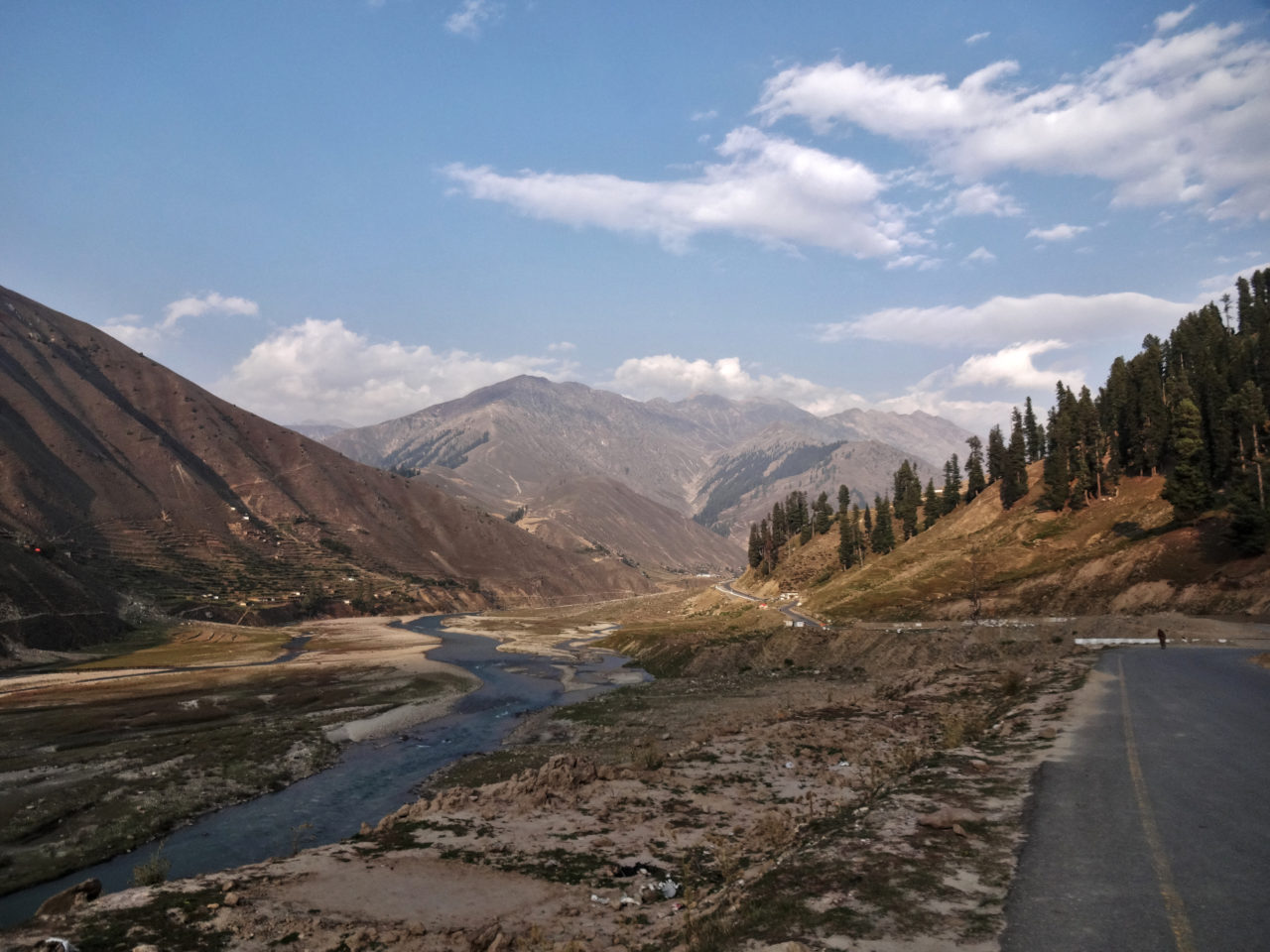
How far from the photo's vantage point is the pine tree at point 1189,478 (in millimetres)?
78125

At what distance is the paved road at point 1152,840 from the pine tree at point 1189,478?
69767 mm

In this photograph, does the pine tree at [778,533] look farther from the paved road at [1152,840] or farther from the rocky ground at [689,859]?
the paved road at [1152,840]

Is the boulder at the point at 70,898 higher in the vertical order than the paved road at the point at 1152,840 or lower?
lower

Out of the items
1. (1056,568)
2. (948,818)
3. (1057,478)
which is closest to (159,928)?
(948,818)

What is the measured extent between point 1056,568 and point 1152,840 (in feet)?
280

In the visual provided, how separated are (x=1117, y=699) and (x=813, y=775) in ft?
42.3

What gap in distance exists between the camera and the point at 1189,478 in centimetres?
8000

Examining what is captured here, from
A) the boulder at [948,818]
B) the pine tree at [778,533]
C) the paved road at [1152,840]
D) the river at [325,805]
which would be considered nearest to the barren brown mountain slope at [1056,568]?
the pine tree at [778,533]

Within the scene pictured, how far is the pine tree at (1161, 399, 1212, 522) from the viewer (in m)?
78.1

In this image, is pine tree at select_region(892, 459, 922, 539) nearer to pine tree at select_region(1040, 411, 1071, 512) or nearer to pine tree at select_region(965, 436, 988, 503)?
pine tree at select_region(965, 436, 988, 503)

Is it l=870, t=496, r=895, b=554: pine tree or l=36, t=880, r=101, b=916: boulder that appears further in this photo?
l=870, t=496, r=895, b=554: pine tree

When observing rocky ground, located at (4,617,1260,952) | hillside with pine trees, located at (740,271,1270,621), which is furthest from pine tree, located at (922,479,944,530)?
rocky ground, located at (4,617,1260,952)

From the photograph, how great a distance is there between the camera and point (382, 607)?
195625 mm

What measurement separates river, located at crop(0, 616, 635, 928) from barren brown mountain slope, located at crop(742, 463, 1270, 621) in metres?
52.9
